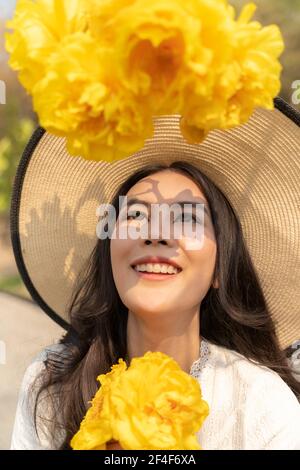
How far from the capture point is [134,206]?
1.36 meters

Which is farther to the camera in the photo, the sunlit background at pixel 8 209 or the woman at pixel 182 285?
the sunlit background at pixel 8 209

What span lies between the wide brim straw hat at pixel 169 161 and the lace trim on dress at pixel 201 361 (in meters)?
0.30

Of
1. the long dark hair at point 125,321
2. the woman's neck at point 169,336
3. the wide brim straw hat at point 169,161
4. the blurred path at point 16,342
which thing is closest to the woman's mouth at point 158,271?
the woman's neck at point 169,336

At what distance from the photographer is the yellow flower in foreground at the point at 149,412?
0.93m

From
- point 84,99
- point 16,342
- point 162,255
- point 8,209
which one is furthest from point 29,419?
point 8,209

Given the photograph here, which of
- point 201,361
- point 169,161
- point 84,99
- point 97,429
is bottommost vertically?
point 97,429

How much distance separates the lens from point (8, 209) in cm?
528

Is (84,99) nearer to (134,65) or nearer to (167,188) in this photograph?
(134,65)

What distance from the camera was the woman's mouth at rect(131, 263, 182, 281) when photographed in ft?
4.14

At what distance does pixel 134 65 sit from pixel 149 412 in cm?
60

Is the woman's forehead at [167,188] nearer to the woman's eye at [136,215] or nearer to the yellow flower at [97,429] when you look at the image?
the woman's eye at [136,215]
